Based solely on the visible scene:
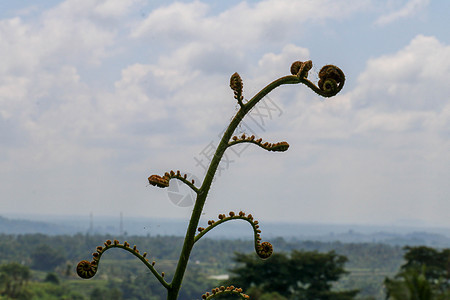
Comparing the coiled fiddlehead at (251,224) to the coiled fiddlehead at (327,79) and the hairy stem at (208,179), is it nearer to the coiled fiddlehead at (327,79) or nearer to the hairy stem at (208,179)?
the hairy stem at (208,179)

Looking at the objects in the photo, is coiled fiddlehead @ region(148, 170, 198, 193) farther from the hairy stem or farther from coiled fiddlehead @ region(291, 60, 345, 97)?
coiled fiddlehead @ region(291, 60, 345, 97)

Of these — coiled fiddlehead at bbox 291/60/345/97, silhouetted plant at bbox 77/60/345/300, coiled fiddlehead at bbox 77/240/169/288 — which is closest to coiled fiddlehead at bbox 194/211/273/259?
silhouetted plant at bbox 77/60/345/300

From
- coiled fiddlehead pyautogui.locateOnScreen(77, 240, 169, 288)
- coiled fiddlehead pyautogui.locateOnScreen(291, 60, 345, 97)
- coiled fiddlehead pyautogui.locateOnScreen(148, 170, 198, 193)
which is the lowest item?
coiled fiddlehead pyautogui.locateOnScreen(77, 240, 169, 288)

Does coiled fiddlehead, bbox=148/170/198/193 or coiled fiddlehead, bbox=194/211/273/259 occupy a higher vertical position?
coiled fiddlehead, bbox=148/170/198/193

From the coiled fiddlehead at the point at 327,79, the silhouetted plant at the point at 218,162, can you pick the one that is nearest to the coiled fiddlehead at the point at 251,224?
the silhouetted plant at the point at 218,162

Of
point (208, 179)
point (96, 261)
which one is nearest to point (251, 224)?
point (208, 179)

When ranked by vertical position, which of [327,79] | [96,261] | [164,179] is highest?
[327,79]

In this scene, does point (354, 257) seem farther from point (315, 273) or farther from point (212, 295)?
point (212, 295)

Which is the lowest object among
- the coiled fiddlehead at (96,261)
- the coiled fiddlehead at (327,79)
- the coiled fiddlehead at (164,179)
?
the coiled fiddlehead at (96,261)

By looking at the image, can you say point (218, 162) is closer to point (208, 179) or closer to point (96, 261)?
point (208, 179)

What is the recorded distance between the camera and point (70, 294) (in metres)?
92.3

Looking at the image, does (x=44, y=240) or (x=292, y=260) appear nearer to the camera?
(x=292, y=260)

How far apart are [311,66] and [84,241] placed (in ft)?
664

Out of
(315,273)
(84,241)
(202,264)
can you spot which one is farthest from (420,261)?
(84,241)
